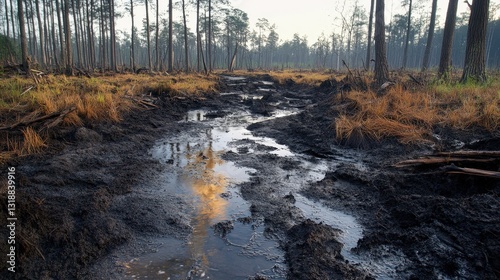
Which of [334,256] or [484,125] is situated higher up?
[484,125]

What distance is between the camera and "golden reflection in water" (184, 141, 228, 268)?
3155mm

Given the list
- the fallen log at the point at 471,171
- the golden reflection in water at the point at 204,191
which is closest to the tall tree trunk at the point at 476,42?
the fallen log at the point at 471,171

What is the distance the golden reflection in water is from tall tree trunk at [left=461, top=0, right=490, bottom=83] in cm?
861

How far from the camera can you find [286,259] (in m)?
2.85

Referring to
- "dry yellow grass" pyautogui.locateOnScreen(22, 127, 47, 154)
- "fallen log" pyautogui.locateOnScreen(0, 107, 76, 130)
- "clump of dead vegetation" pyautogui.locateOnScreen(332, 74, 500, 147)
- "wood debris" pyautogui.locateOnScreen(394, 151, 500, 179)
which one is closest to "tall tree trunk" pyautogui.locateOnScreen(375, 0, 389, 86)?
"clump of dead vegetation" pyautogui.locateOnScreen(332, 74, 500, 147)

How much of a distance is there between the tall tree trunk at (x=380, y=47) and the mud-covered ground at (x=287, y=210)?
5187 mm

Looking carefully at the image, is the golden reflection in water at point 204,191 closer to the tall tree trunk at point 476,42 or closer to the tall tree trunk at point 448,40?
the tall tree trunk at point 476,42

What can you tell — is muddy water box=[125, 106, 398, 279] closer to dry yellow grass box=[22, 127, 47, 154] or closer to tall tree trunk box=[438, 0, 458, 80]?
dry yellow grass box=[22, 127, 47, 154]

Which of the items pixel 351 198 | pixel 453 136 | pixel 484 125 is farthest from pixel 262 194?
pixel 484 125

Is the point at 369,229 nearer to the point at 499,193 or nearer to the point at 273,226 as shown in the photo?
the point at 273,226

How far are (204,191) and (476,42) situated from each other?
9.65m

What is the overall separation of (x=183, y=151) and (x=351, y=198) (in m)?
3.80

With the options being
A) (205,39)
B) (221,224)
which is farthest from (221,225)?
(205,39)

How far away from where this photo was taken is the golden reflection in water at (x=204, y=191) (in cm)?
316
